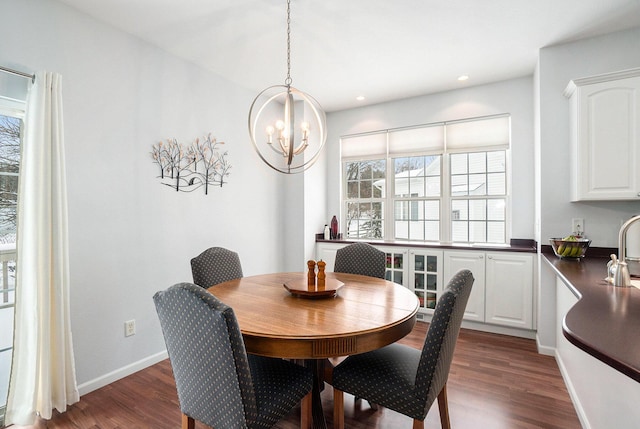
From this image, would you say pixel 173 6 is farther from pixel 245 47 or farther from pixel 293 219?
pixel 293 219

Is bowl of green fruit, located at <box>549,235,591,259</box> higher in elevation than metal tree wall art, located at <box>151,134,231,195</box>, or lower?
lower

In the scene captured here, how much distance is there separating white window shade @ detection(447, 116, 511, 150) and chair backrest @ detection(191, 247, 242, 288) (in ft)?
9.27

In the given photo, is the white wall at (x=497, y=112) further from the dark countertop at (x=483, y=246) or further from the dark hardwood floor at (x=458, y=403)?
the dark hardwood floor at (x=458, y=403)

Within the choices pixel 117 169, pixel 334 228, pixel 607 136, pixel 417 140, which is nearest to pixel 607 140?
pixel 607 136

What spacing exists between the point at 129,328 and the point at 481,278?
3312mm

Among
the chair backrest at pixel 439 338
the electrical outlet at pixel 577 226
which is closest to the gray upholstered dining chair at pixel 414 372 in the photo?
the chair backrest at pixel 439 338

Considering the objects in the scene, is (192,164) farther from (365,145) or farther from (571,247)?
(571,247)

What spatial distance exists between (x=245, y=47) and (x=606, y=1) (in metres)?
2.67

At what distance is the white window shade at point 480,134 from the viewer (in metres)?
3.54

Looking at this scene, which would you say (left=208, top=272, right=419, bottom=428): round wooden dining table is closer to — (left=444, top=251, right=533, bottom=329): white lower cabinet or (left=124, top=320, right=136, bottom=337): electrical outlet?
(left=124, top=320, right=136, bottom=337): electrical outlet

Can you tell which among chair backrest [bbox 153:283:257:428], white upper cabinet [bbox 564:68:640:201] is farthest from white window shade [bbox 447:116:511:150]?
chair backrest [bbox 153:283:257:428]

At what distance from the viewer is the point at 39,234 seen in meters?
1.93

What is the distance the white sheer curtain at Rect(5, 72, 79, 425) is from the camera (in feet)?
6.27

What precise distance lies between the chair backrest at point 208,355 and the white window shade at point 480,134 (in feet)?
11.4
